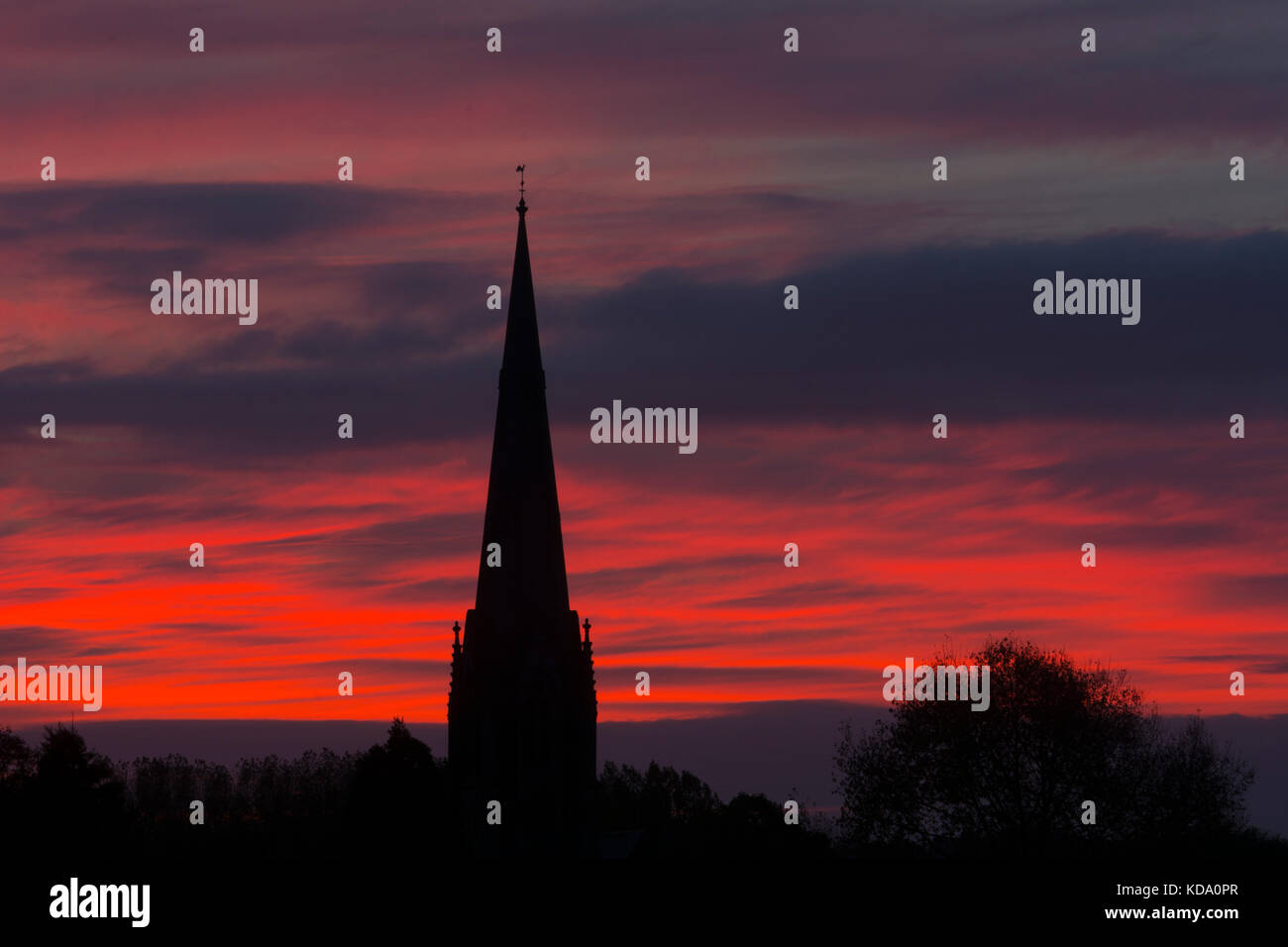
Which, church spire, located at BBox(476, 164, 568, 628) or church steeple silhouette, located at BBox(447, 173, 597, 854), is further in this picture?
church spire, located at BBox(476, 164, 568, 628)

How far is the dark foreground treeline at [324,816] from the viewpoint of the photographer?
281 feet

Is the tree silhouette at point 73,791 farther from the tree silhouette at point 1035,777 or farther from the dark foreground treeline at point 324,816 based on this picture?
the tree silhouette at point 1035,777

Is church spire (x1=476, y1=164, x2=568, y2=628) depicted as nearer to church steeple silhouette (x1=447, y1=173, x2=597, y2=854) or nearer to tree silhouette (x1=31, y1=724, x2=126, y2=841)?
church steeple silhouette (x1=447, y1=173, x2=597, y2=854)

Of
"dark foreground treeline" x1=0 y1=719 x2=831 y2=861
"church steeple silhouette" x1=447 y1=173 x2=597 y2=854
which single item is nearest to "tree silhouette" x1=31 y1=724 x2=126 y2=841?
"dark foreground treeline" x1=0 y1=719 x2=831 y2=861

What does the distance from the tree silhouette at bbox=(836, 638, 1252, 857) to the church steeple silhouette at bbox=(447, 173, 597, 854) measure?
39.5 feet

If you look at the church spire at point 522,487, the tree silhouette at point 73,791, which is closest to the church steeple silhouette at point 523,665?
the church spire at point 522,487

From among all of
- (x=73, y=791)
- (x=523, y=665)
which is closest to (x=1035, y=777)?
(x=523, y=665)

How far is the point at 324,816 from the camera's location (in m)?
141

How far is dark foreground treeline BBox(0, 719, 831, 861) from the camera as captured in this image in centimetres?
8562

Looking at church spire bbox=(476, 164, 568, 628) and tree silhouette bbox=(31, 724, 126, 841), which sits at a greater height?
church spire bbox=(476, 164, 568, 628)

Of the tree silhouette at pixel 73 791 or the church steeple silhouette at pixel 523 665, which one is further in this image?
the tree silhouette at pixel 73 791

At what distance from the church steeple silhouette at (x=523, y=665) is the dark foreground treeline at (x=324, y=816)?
3702 mm
